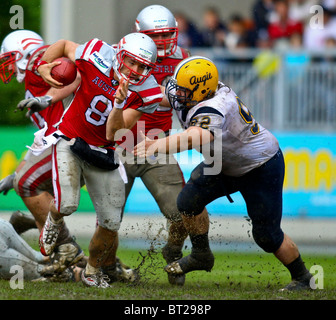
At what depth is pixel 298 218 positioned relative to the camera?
9.43m

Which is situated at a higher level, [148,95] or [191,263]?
[148,95]

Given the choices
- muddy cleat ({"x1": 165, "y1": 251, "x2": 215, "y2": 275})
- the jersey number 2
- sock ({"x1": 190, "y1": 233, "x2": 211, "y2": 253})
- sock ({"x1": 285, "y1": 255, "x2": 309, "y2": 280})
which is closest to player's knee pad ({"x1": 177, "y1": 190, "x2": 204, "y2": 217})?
sock ({"x1": 190, "y1": 233, "x2": 211, "y2": 253})

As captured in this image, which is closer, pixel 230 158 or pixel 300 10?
pixel 230 158

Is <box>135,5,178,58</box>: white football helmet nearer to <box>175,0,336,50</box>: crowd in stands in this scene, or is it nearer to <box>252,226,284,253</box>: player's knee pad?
<box>252,226,284,253</box>: player's knee pad

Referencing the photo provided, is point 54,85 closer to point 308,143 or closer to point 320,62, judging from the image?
point 308,143

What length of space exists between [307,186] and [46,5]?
4.83 meters

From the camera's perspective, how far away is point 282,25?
10711 millimetres

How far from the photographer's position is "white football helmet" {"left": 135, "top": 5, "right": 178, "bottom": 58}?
19.1ft

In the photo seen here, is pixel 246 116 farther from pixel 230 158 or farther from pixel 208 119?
pixel 208 119

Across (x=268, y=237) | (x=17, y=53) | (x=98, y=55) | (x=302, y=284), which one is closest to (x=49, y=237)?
(x=98, y=55)

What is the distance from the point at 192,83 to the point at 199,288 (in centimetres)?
161

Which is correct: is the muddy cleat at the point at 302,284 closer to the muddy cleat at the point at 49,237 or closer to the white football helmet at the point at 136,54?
the muddy cleat at the point at 49,237

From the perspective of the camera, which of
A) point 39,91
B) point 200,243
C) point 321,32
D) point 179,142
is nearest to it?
point 179,142

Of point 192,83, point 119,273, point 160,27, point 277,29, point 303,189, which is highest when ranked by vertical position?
point 160,27
